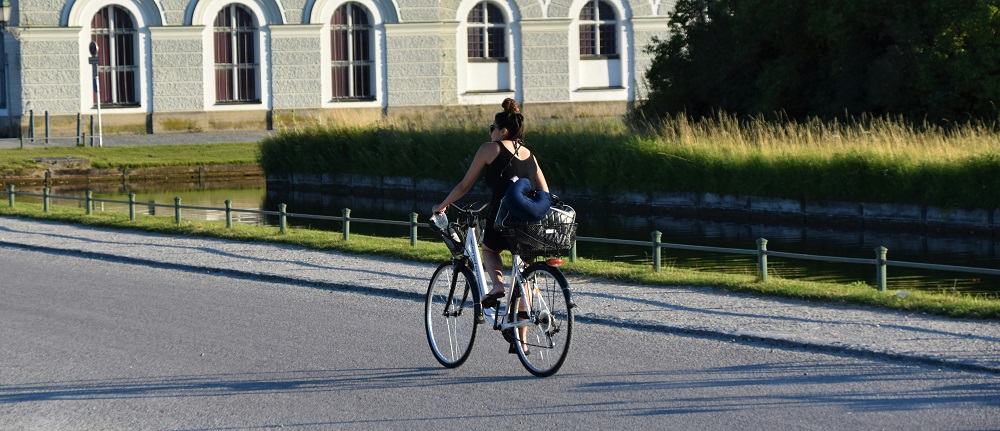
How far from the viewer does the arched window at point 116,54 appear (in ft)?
150

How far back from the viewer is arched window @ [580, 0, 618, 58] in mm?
50719

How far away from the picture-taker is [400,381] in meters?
8.84

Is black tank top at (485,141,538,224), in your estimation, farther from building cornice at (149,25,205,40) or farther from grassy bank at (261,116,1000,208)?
building cornice at (149,25,205,40)

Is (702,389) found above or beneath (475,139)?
beneath

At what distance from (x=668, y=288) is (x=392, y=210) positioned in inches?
613

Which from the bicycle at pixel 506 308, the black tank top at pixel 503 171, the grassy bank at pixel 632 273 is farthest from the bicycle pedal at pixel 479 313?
the grassy bank at pixel 632 273

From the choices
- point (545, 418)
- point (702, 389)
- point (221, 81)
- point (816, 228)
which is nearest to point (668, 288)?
point (702, 389)

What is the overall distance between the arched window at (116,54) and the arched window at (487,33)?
11.4 m

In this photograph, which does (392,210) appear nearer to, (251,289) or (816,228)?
(816,228)

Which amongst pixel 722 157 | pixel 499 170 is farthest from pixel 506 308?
pixel 722 157

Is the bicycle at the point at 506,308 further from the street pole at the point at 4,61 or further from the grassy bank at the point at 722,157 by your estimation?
the street pole at the point at 4,61

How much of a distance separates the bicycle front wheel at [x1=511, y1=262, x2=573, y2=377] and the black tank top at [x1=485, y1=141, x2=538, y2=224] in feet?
1.70

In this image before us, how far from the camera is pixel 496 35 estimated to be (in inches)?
1981

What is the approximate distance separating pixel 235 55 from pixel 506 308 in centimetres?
3970
